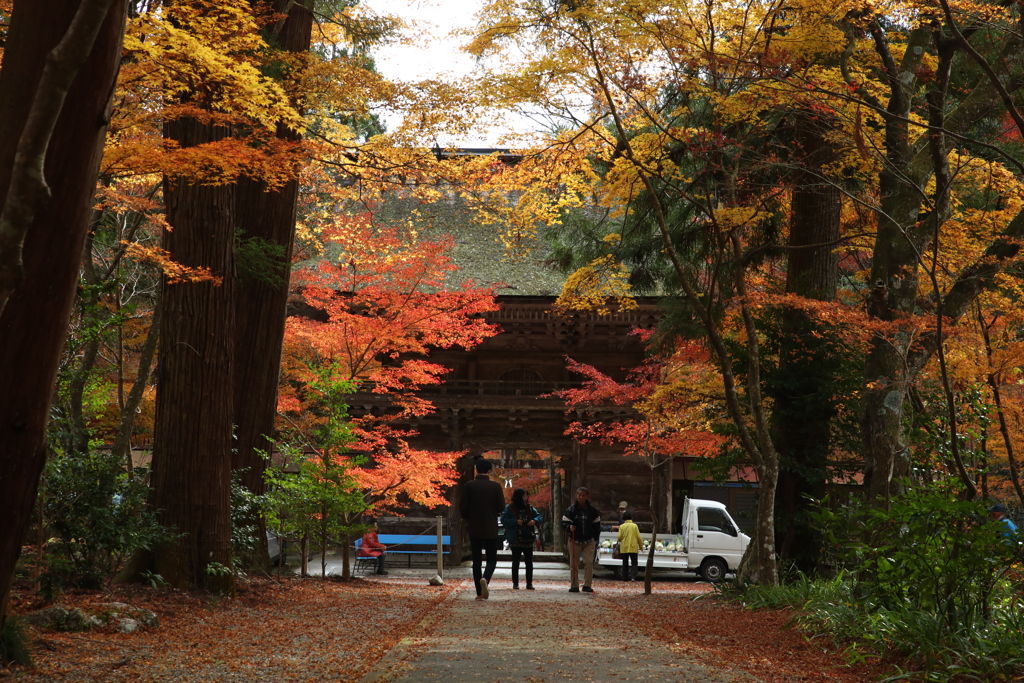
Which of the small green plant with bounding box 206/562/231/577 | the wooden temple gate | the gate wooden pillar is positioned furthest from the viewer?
the gate wooden pillar

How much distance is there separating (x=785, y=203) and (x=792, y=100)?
4.47 meters

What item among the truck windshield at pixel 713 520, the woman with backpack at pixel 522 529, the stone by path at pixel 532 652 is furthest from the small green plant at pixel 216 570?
the truck windshield at pixel 713 520

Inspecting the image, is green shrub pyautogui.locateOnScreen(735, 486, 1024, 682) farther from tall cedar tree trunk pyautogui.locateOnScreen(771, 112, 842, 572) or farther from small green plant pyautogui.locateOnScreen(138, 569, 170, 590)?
small green plant pyautogui.locateOnScreen(138, 569, 170, 590)

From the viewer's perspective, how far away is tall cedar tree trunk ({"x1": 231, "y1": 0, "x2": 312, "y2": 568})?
1112 cm

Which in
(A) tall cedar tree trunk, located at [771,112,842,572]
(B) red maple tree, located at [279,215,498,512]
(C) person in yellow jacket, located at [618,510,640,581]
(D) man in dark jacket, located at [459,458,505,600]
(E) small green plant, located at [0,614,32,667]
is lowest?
(C) person in yellow jacket, located at [618,510,640,581]

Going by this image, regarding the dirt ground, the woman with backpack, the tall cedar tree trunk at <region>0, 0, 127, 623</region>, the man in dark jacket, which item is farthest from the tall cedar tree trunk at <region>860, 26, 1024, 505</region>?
the tall cedar tree trunk at <region>0, 0, 127, 623</region>

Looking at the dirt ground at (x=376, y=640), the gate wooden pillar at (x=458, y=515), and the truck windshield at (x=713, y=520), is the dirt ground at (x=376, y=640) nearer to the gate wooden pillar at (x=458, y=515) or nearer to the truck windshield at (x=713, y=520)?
the truck windshield at (x=713, y=520)

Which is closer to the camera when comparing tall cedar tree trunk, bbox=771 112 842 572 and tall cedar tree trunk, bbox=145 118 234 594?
tall cedar tree trunk, bbox=145 118 234 594

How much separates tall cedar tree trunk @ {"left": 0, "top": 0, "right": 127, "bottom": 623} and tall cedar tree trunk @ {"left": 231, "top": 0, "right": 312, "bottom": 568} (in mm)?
7585

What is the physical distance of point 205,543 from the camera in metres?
8.48

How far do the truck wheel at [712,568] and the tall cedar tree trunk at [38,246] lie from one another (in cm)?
1830

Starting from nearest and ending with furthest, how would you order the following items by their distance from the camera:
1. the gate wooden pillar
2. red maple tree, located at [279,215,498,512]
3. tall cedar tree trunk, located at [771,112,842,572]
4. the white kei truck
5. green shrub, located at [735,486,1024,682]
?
1. green shrub, located at [735,486,1024,682]
2. tall cedar tree trunk, located at [771,112,842,572]
3. red maple tree, located at [279,215,498,512]
4. the white kei truck
5. the gate wooden pillar

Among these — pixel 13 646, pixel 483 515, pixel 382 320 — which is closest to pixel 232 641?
pixel 13 646

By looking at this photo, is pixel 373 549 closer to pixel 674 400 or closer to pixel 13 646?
pixel 674 400
